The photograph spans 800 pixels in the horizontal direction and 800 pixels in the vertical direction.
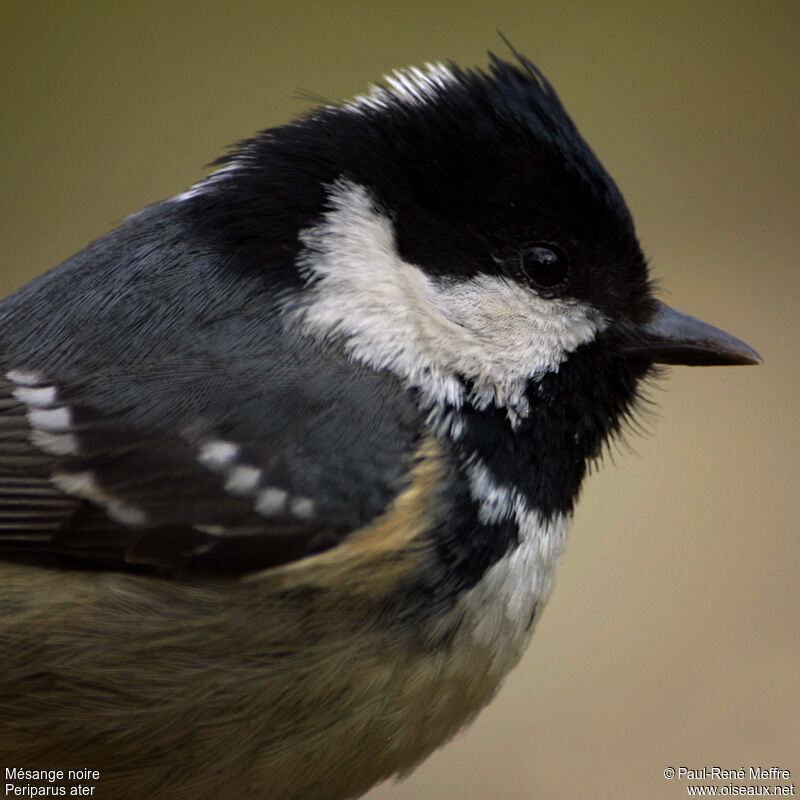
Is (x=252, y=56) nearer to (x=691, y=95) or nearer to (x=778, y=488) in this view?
(x=691, y=95)

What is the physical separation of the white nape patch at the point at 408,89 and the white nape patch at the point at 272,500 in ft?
1.35

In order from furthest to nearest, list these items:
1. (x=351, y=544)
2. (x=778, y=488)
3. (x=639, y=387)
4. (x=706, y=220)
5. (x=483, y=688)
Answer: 1. (x=706, y=220)
2. (x=778, y=488)
3. (x=639, y=387)
4. (x=483, y=688)
5. (x=351, y=544)

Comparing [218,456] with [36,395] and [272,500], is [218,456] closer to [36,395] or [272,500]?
[272,500]

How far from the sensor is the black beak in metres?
1.28

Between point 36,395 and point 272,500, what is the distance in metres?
0.26

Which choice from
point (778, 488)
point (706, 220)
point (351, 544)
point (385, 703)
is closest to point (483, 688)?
point (385, 703)

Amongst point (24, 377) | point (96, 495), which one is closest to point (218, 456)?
point (96, 495)

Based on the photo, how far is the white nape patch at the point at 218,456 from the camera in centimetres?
110

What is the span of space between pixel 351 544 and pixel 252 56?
196cm

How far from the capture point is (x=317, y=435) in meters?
1.11

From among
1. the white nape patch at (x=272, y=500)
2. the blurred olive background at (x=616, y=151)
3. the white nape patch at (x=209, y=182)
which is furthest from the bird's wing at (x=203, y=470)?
the blurred olive background at (x=616, y=151)

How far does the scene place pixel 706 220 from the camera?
2865 millimetres

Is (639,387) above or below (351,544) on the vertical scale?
above

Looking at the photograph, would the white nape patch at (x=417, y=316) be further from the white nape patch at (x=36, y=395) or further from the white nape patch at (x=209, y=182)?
the white nape patch at (x=36, y=395)
